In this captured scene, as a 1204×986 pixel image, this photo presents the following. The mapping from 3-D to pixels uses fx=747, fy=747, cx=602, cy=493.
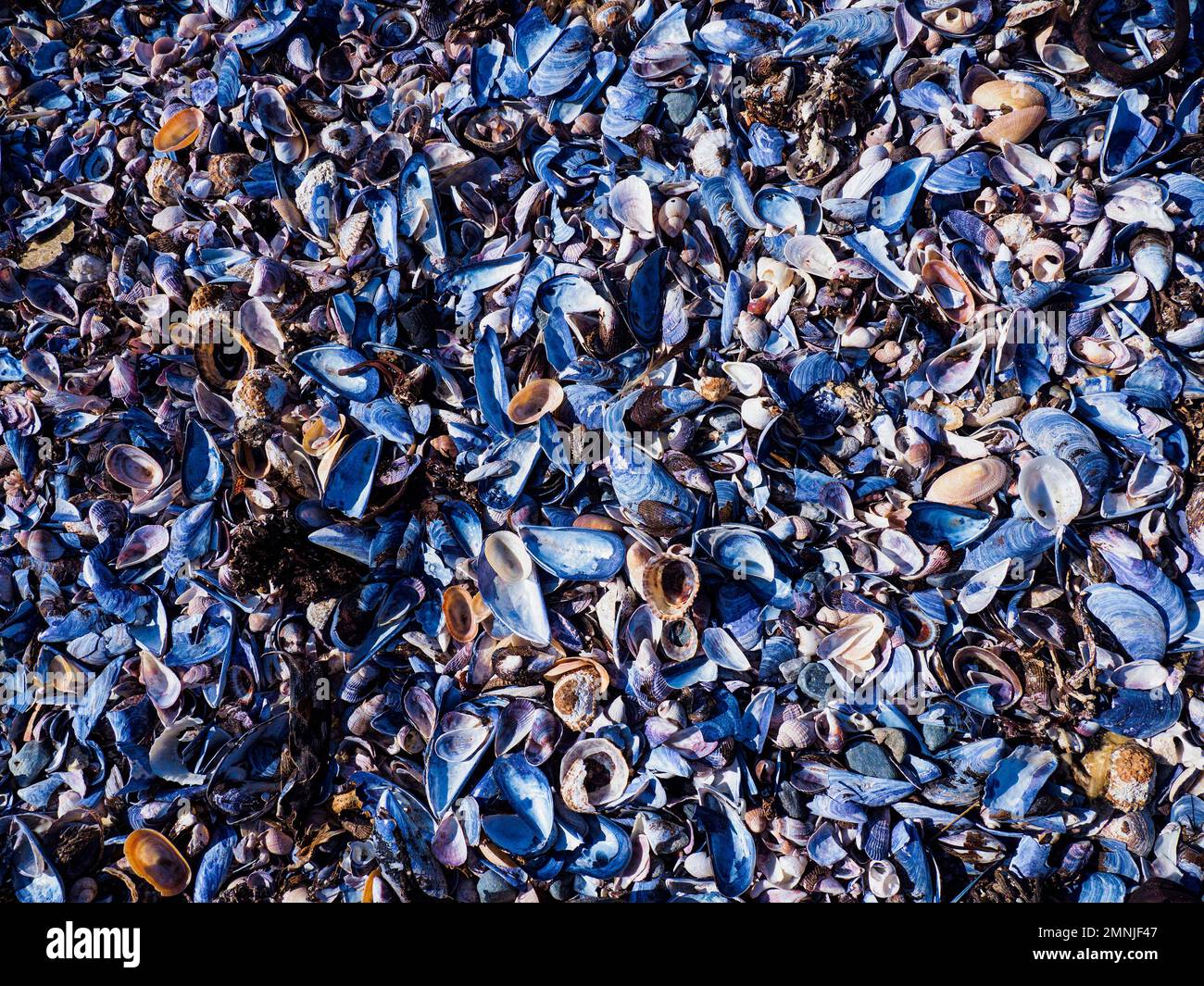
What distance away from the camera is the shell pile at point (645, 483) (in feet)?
7.43

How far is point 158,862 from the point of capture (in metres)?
2.34

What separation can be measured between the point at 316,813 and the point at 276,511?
974 millimetres

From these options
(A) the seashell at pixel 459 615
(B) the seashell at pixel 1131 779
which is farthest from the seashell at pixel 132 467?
(B) the seashell at pixel 1131 779

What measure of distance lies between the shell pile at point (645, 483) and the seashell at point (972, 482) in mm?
21

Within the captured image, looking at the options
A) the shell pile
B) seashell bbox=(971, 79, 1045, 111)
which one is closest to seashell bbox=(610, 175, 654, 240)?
the shell pile

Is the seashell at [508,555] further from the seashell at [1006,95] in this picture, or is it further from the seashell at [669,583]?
the seashell at [1006,95]

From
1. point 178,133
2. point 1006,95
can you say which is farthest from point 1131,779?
point 178,133

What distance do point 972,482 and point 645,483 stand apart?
103 centimetres

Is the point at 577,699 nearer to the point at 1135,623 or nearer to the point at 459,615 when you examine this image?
the point at 459,615

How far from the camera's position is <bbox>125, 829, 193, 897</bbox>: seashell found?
2.32 metres

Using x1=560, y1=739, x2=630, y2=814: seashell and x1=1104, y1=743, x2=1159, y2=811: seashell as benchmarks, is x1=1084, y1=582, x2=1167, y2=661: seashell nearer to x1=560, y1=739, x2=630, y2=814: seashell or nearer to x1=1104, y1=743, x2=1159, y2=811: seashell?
x1=1104, y1=743, x2=1159, y2=811: seashell
